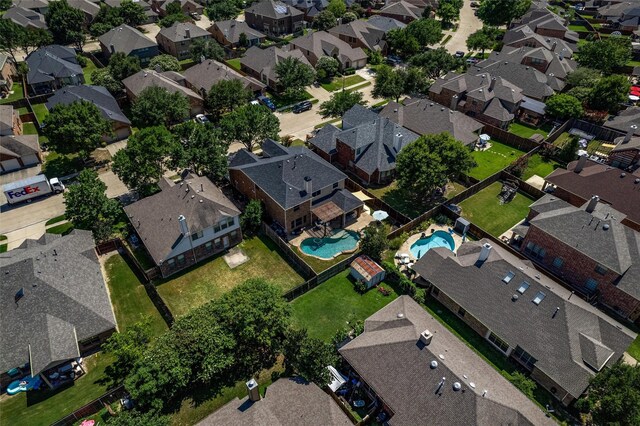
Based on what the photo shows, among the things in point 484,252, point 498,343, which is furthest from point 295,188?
point 498,343

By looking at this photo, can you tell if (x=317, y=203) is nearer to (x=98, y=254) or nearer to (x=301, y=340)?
(x=301, y=340)

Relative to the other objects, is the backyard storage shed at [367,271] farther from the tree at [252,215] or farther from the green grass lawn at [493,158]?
the green grass lawn at [493,158]

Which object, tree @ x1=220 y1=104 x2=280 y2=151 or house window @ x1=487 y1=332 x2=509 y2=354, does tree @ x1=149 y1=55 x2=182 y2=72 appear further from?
house window @ x1=487 y1=332 x2=509 y2=354

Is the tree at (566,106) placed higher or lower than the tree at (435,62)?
lower

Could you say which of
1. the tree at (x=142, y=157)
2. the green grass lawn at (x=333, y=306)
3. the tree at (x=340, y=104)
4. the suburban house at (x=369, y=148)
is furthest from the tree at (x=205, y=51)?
the green grass lawn at (x=333, y=306)

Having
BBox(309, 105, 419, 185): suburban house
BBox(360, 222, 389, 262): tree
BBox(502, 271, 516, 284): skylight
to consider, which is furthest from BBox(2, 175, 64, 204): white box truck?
BBox(502, 271, 516, 284): skylight

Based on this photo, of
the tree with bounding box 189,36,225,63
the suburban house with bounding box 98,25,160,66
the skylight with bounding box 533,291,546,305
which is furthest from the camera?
the suburban house with bounding box 98,25,160,66

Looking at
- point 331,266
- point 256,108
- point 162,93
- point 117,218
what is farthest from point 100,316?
point 162,93
